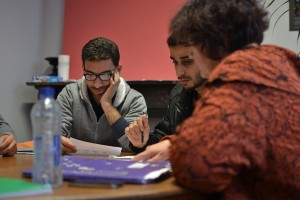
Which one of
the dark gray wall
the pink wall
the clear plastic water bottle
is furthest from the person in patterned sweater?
the dark gray wall

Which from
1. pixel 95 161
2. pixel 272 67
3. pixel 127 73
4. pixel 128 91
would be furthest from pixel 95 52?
pixel 272 67

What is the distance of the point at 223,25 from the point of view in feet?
3.69

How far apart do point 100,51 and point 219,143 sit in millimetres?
1746

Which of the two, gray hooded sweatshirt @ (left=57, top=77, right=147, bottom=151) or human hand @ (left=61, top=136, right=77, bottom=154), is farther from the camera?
gray hooded sweatshirt @ (left=57, top=77, right=147, bottom=151)

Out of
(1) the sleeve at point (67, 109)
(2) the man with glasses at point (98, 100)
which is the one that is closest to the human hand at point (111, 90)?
(2) the man with glasses at point (98, 100)

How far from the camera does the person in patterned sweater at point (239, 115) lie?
935 mm

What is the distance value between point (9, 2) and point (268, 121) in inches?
125

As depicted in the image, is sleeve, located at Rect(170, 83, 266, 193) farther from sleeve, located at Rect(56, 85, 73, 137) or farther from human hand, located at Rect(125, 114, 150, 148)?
sleeve, located at Rect(56, 85, 73, 137)

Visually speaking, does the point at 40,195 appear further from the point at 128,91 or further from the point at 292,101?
the point at 128,91

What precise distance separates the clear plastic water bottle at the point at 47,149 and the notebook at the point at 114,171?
0.05 meters

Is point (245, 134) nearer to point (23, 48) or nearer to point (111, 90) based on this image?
point (111, 90)

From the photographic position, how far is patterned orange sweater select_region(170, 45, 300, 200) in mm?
930

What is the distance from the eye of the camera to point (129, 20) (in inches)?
142

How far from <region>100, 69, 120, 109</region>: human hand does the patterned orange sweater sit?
1534 millimetres
